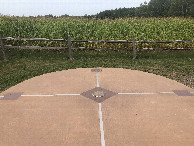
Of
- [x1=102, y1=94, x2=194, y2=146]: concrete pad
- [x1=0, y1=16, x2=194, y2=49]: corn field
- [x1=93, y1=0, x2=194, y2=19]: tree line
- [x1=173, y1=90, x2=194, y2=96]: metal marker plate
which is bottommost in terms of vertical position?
[x1=102, y1=94, x2=194, y2=146]: concrete pad

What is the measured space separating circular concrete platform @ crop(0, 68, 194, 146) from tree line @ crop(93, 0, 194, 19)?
39.6 metres

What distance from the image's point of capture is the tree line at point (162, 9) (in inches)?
2116

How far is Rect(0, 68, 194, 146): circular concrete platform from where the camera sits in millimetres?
2738

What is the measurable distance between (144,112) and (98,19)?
1316cm

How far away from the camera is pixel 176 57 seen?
10.7 metres

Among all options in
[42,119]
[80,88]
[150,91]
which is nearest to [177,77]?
[150,91]

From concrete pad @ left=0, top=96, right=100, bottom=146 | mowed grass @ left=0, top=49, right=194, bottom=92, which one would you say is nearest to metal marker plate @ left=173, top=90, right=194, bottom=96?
concrete pad @ left=0, top=96, right=100, bottom=146

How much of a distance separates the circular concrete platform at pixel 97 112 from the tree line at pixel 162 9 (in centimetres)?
3963

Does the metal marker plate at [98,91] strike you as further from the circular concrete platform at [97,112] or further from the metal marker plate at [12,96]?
the metal marker plate at [12,96]

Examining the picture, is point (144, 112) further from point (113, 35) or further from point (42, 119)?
point (113, 35)

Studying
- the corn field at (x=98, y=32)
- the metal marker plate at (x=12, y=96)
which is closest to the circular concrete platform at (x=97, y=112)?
the metal marker plate at (x=12, y=96)

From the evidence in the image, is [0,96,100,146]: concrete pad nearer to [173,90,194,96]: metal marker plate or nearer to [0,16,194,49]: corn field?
[173,90,194,96]: metal marker plate

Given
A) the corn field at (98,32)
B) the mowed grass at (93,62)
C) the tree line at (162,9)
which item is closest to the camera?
the mowed grass at (93,62)

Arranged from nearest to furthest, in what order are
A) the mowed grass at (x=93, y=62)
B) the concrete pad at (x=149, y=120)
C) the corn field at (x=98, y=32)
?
the concrete pad at (x=149, y=120) → the mowed grass at (x=93, y=62) → the corn field at (x=98, y=32)
